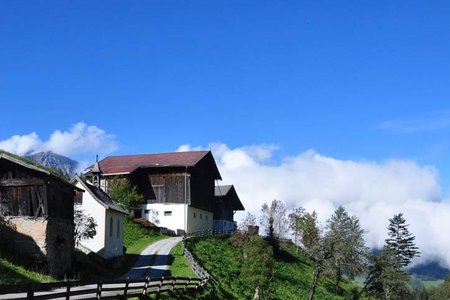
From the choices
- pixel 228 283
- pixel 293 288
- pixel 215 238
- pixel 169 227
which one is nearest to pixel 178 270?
pixel 228 283

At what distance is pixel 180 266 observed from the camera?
1861 inches

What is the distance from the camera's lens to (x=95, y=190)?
165 ft

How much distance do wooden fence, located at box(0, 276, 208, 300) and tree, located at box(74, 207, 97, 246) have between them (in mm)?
10196

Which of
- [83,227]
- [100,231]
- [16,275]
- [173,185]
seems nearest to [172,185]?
[173,185]

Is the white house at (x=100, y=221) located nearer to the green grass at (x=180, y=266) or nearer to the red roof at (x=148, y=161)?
the green grass at (x=180, y=266)

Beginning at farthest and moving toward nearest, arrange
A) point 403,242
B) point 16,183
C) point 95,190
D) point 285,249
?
point 403,242
point 285,249
point 95,190
point 16,183

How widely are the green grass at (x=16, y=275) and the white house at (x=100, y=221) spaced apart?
14.3 meters

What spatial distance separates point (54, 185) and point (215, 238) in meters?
36.1

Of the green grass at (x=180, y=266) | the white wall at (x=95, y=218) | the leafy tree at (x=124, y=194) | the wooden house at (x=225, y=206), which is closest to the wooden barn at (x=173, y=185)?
the leafy tree at (x=124, y=194)

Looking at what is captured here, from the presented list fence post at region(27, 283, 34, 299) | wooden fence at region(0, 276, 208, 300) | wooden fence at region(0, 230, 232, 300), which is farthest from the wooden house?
fence post at region(27, 283, 34, 299)

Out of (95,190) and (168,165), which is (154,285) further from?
(168,165)

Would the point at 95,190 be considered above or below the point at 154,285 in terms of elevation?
above

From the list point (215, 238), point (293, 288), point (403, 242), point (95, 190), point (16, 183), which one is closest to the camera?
point (16, 183)

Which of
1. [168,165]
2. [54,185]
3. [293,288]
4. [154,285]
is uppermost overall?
[168,165]
